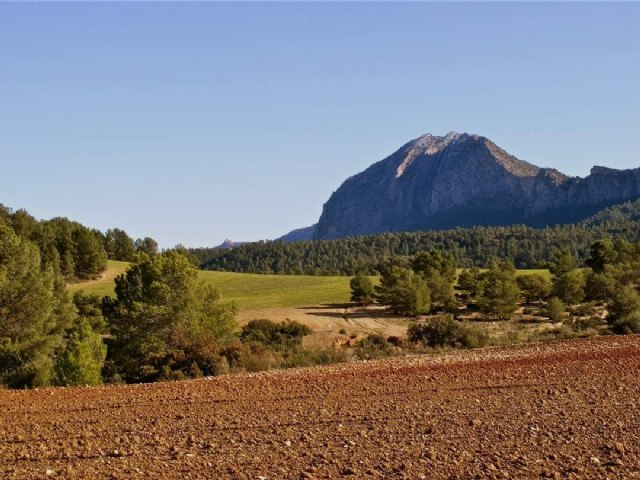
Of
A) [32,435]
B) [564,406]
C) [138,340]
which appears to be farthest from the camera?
[138,340]

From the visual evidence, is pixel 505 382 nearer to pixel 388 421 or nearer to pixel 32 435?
pixel 388 421

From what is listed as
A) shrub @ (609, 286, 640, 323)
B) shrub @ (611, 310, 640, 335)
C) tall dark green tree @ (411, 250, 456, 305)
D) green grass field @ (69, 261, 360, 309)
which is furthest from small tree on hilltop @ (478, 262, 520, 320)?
shrub @ (611, 310, 640, 335)

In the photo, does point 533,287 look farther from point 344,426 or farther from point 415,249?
point 415,249

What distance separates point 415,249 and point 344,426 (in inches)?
6703

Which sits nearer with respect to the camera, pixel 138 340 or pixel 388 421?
pixel 388 421

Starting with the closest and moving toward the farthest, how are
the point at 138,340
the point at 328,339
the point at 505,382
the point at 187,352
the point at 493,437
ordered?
the point at 493,437
the point at 505,382
the point at 187,352
the point at 138,340
the point at 328,339

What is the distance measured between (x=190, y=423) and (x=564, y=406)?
5981 mm

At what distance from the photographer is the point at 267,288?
291 feet

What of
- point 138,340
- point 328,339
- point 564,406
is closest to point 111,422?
point 564,406

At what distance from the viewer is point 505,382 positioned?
44.5ft

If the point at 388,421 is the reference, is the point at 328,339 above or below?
below

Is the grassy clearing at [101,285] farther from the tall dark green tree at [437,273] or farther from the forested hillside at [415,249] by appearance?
the forested hillside at [415,249]

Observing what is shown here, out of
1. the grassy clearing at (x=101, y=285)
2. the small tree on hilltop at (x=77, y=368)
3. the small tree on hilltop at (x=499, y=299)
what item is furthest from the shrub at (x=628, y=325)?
the grassy clearing at (x=101, y=285)

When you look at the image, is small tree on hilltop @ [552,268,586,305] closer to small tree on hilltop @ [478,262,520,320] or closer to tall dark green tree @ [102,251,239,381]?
small tree on hilltop @ [478,262,520,320]
